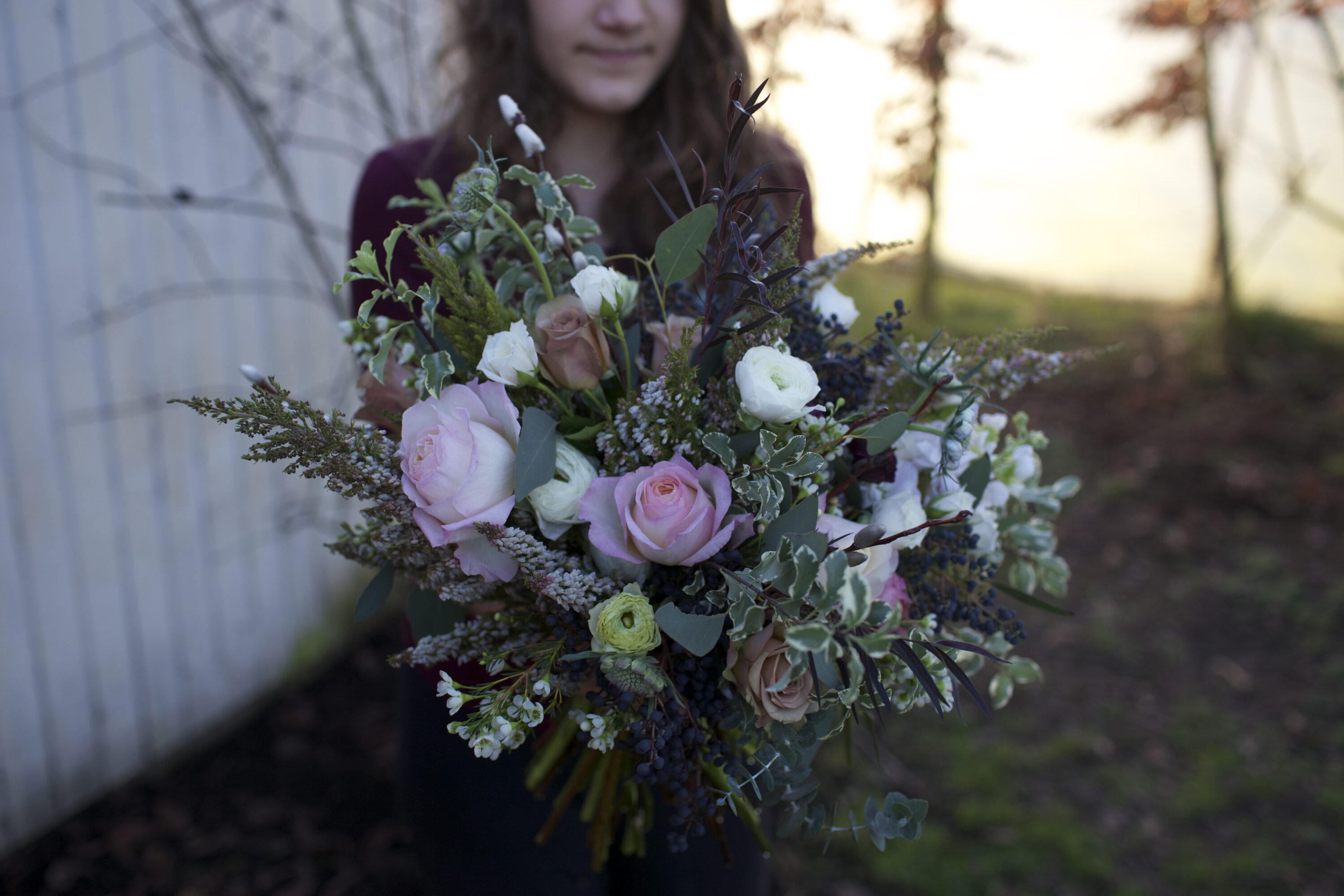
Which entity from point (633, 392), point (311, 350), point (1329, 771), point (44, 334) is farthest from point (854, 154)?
point (633, 392)

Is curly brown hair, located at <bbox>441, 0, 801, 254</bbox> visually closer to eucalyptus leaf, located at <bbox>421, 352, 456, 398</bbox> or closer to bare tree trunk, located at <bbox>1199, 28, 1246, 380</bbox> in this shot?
eucalyptus leaf, located at <bbox>421, 352, 456, 398</bbox>

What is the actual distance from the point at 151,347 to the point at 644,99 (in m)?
1.50

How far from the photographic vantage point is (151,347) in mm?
2307

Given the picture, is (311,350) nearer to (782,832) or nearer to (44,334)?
(44,334)

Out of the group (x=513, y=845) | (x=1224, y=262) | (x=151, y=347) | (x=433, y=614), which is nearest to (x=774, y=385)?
(x=433, y=614)

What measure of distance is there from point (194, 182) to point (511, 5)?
1.22 meters

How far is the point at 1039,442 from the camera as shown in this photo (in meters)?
1.13

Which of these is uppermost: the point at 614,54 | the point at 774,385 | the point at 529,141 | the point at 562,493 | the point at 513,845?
the point at 614,54

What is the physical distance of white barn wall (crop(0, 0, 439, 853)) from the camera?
203cm

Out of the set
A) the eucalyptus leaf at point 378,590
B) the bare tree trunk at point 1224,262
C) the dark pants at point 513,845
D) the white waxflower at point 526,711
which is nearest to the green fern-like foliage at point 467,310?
the eucalyptus leaf at point 378,590

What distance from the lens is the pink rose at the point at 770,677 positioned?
0.82m

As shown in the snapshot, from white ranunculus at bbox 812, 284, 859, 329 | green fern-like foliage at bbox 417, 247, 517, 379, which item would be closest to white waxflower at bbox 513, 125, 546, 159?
green fern-like foliage at bbox 417, 247, 517, 379

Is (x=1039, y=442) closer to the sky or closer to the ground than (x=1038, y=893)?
closer to the sky

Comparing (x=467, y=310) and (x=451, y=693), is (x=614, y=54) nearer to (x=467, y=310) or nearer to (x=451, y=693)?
(x=467, y=310)
